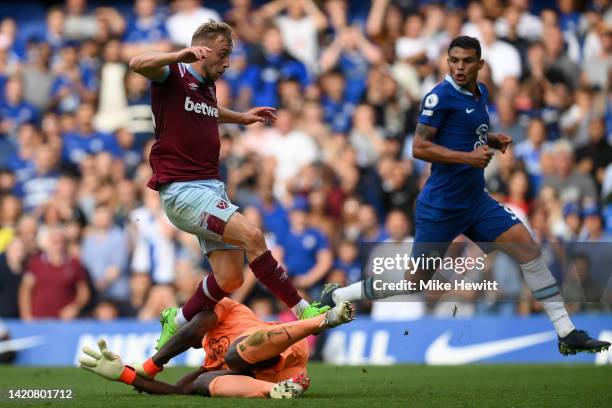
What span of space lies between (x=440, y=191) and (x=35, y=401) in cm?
386

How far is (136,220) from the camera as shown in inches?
632

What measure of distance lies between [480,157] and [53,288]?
26.2 feet

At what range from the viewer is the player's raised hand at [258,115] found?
1027 cm

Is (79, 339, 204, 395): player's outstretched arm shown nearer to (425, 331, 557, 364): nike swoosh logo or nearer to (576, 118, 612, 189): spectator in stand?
(425, 331, 557, 364): nike swoosh logo

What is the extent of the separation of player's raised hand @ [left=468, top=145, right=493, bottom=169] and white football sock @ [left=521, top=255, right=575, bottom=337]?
3.33 ft

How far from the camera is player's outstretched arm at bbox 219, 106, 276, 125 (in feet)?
33.4

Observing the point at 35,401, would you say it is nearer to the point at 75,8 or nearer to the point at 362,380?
the point at 362,380

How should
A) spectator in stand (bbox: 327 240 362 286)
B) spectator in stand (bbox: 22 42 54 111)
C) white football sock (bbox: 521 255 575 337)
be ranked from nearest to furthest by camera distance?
1. white football sock (bbox: 521 255 575 337)
2. spectator in stand (bbox: 327 240 362 286)
3. spectator in stand (bbox: 22 42 54 111)

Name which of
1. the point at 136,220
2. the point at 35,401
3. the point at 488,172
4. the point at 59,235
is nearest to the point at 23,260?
the point at 59,235

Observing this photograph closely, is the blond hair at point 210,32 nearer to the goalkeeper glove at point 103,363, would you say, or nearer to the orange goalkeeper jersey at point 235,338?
the orange goalkeeper jersey at point 235,338

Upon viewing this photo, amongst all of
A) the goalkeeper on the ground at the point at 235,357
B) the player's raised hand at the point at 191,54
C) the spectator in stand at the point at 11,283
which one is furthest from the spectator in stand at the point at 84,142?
the player's raised hand at the point at 191,54

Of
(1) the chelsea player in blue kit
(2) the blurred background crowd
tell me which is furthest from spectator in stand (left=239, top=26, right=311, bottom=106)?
(1) the chelsea player in blue kit

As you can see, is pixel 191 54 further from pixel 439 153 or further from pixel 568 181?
pixel 568 181

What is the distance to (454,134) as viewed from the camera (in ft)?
32.9
